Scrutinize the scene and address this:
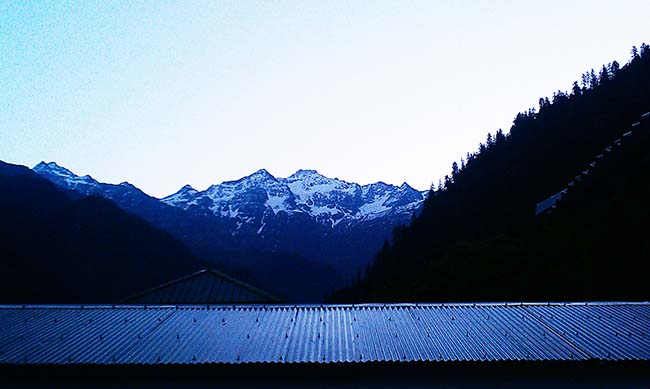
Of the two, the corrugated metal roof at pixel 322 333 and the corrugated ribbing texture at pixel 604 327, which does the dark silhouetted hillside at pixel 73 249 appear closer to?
the corrugated metal roof at pixel 322 333

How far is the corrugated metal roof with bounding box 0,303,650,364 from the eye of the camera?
14.9 meters

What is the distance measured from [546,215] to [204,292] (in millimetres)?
45436

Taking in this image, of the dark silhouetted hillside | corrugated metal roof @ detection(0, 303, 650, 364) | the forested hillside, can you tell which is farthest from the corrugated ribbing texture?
the dark silhouetted hillside

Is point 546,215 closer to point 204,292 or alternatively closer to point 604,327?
point 204,292

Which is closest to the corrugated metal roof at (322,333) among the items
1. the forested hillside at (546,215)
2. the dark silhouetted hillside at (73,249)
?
the forested hillside at (546,215)

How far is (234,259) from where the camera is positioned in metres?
167

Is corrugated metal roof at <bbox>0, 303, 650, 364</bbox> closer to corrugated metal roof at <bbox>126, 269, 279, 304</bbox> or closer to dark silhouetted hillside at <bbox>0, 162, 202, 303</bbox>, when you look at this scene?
corrugated metal roof at <bbox>126, 269, 279, 304</bbox>

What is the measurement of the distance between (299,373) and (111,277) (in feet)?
283

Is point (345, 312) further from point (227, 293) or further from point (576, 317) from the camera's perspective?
point (227, 293)

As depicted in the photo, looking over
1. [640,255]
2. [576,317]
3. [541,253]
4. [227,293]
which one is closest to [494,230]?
[541,253]

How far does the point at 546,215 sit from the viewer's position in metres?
61.2

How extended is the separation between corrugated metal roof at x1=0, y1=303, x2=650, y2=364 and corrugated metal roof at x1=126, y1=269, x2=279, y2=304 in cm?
817

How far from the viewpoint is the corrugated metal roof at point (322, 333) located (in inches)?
585

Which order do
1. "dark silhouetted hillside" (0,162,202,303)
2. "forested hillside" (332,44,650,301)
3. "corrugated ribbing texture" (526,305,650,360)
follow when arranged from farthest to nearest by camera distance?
1. "dark silhouetted hillside" (0,162,202,303)
2. "forested hillside" (332,44,650,301)
3. "corrugated ribbing texture" (526,305,650,360)
